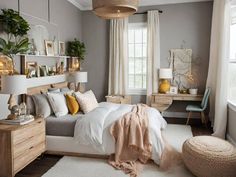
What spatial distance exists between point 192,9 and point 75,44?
318cm

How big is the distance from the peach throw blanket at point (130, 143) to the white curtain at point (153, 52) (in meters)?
2.76

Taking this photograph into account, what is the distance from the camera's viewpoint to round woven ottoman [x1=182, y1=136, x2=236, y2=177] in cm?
249

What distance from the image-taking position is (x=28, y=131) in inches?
111

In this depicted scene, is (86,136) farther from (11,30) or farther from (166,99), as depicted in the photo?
(166,99)

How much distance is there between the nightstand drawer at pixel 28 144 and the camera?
2.60 m

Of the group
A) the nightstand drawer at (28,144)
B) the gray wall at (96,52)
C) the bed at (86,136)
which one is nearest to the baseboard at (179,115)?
the gray wall at (96,52)

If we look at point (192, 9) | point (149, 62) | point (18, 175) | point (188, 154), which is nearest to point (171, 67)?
point (149, 62)

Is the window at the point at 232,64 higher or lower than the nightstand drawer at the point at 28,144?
higher

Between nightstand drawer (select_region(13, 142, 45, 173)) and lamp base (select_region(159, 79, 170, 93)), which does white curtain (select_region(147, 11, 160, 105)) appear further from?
nightstand drawer (select_region(13, 142, 45, 173))

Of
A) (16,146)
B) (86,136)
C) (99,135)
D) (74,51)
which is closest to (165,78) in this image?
(74,51)

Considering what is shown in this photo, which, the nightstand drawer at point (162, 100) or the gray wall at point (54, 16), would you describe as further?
the nightstand drawer at point (162, 100)

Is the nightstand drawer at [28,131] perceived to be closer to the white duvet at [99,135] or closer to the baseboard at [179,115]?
the white duvet at [99,135]

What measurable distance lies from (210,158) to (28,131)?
229cm

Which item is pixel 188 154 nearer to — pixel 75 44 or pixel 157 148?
pixel 157 148
